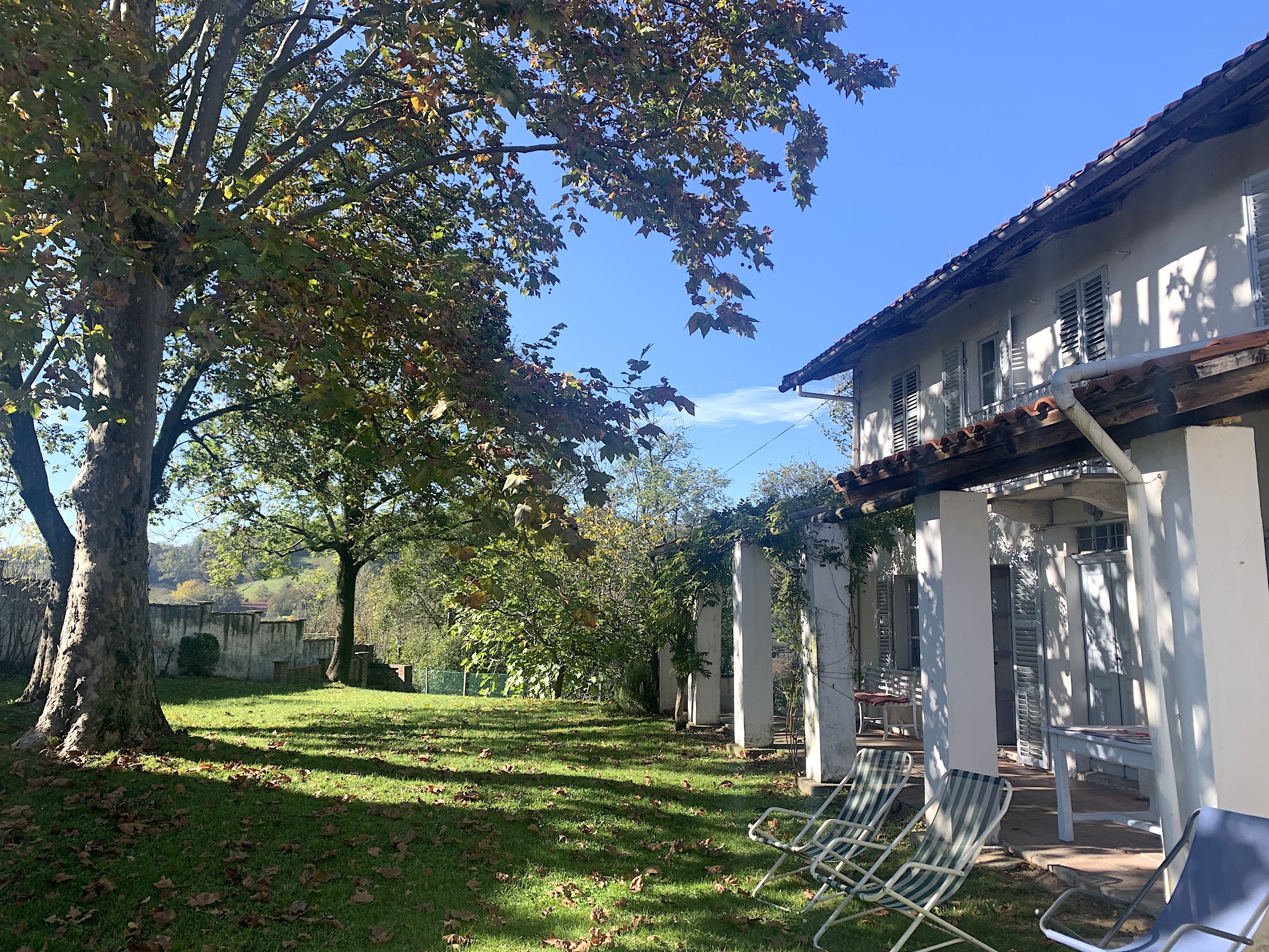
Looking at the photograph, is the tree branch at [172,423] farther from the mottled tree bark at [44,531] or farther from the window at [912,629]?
the window at [912,629]

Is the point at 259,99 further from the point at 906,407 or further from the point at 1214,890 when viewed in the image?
the point at 1214,890

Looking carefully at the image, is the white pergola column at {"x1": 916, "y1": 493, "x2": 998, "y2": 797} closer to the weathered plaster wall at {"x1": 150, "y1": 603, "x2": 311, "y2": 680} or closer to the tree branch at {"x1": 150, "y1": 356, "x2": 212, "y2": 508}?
the tree branch at {"x1": 150, "y1": 356, "x2": 212, "y2": 508}

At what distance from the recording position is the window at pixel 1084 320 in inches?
336

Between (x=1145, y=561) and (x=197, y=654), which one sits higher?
(x=1145, y=561)

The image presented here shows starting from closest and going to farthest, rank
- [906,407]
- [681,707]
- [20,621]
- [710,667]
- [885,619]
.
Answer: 1. [906,407]
2. [710,667]
3. [681,707]
4. [885,619]
5. [20,621]

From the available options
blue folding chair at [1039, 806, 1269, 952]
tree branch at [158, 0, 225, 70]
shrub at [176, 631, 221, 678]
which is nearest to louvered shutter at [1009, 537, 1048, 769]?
blue folding chair at [1039, 806, 1269, 952]

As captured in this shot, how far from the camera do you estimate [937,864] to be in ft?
16.4

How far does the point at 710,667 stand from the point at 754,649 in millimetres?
1907

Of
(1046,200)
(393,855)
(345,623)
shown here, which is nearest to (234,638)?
(345,623)

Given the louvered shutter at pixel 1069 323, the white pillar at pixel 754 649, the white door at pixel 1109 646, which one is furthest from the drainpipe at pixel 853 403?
the white door at pixel 1109 646

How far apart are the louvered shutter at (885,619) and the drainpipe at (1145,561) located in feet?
27.7

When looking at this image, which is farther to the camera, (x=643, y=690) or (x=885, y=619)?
(x=643, y=690)

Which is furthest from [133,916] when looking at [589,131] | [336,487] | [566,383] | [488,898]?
[336,487]

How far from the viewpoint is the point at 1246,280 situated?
267 inches
